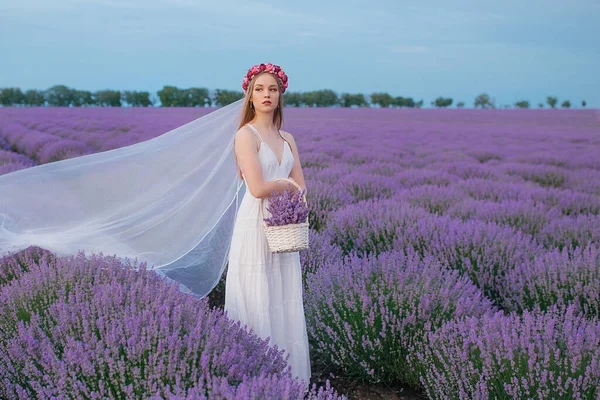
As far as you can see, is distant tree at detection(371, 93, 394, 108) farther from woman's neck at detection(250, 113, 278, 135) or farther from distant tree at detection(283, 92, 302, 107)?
woman's neck at detection(250, 113, 278, 135)

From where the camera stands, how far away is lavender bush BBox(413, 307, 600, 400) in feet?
5.84

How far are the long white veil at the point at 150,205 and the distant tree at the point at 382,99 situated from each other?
4421cm

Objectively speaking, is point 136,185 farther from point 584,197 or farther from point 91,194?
point 584,197

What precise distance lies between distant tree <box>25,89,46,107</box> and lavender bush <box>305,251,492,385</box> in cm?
4937

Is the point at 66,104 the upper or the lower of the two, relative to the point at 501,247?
upper

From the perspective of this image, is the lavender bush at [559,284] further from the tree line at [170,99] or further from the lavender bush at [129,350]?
the tree line at [170,99]

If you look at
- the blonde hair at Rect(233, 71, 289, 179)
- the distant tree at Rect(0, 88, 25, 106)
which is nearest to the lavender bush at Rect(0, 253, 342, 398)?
the blonde hair at Rect(233, 71, 289, 179)

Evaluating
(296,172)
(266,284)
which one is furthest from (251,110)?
(266,284)

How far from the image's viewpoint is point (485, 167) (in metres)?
8.05

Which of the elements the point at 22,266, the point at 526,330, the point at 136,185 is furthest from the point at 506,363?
the point at 22,266

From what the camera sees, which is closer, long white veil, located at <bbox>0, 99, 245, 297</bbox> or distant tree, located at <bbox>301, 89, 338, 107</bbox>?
long white veil, located at <bbox>0, 99, 245, 297</bbox>

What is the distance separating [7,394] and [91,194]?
54.5 inches

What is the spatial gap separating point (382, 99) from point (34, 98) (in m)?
30.3

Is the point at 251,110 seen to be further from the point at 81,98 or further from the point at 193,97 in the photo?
the point at 81,98
